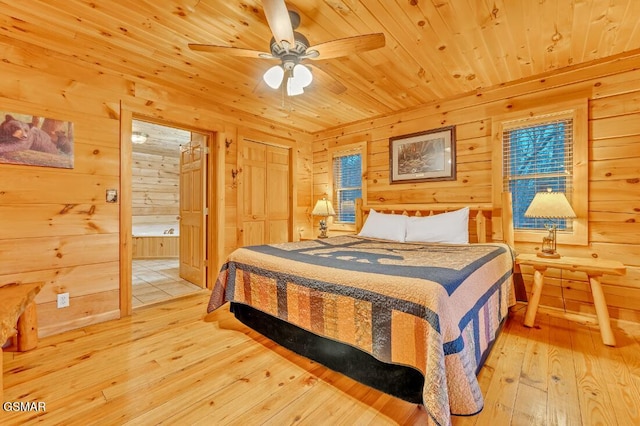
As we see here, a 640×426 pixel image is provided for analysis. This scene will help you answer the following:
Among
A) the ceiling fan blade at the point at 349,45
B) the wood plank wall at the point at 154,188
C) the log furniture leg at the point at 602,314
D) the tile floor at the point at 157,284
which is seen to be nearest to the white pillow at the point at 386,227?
the log furniture leg at the point at 602,314

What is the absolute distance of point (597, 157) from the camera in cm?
252

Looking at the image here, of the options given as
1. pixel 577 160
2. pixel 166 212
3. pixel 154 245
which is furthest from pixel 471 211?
pixel 166 212

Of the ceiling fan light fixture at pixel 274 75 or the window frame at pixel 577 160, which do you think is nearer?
the ceiling fan light fixture at pixel 274 75

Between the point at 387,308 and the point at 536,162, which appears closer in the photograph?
the point at 387,308

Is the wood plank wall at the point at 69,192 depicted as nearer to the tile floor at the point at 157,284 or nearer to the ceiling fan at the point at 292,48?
the tile floor at the point at 157,284

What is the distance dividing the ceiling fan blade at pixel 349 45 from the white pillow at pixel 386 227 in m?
1.94

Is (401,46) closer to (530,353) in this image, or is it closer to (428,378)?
(428,378)

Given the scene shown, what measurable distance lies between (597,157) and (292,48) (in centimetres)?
279

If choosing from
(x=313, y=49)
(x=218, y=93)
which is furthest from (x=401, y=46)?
(x=218, y=93)

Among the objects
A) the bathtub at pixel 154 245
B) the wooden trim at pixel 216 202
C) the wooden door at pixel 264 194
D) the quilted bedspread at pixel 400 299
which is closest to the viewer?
the quilted bedspread at pixel 400 299

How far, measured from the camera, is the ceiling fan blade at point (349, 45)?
1.63 m

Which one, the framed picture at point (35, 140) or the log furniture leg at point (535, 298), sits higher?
the framed picture at point (35, 140)

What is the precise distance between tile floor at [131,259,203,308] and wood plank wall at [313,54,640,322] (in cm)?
358

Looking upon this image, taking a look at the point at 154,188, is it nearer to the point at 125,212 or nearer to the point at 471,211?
the point at 125,212
